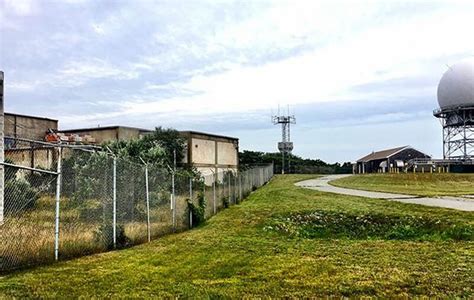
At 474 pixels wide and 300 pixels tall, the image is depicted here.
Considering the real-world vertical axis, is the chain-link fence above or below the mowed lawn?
above

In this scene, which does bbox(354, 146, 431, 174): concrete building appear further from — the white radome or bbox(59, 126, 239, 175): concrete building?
bbox(59, 126, 239, 175): concrete building

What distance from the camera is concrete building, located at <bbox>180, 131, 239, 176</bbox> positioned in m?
38.9

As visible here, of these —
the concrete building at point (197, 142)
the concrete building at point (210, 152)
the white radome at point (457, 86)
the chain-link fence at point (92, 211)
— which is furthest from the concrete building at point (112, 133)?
the white radome at point (457, 86)

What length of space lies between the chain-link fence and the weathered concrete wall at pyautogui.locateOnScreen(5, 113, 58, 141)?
930 inches

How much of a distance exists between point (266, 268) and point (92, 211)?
4607 millimetres

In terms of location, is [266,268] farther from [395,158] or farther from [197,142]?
[395,158]

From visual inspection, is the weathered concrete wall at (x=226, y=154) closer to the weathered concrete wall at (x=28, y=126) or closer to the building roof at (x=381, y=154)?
the weathered concrete wall at (x=28, y=126)

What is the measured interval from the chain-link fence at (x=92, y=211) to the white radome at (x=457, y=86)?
50.5 meters

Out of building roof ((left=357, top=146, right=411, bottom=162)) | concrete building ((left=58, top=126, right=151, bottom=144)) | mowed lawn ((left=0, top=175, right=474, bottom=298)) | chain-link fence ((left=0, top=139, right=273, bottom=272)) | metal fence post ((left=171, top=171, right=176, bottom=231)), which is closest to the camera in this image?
mowed lawn ((left=0, top=175, right=474, bottom=298))

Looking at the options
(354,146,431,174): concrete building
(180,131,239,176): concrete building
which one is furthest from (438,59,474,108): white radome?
(180,131,239,176): concrete building

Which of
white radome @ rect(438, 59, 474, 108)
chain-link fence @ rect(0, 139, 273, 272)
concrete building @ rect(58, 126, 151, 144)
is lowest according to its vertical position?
chain-link fence @ rect(0, 139, 273, 272)

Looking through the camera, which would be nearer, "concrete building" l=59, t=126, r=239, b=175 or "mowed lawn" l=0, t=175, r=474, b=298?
"mowed lawn" l=0, t=175, r=474, b=298

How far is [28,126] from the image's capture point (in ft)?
133

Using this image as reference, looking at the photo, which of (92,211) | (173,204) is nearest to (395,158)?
(173,204)
